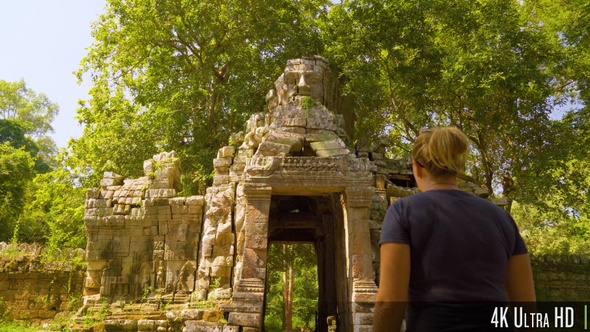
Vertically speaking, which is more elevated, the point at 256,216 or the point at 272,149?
the point at 272,149

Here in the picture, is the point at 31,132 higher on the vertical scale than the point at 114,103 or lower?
higher

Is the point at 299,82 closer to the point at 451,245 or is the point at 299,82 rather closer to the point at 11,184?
the point at 451,245

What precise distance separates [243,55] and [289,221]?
7506 mm

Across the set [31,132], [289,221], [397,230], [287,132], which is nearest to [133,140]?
[289,221]

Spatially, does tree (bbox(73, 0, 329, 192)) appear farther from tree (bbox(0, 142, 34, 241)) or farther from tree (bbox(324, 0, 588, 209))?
tree (bbox(0, 142, 34, 241))

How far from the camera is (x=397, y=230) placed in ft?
7.48

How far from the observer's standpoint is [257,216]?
368 inches

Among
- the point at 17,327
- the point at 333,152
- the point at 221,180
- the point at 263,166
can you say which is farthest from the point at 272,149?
the point at 17,327

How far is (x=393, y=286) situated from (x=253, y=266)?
7.07 meters

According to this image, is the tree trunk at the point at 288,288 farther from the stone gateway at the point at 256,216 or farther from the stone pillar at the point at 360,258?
the stone pillar at the point at 360,258

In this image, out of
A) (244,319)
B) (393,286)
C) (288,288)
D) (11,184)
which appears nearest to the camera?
(393,286)

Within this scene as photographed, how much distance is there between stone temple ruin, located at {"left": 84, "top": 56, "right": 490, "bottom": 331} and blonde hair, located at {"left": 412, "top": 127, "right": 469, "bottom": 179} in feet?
22.1

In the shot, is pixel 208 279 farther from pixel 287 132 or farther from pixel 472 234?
pixel 472 234

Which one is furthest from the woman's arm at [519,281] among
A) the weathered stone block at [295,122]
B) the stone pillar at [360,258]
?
the weathered stone block at [295,122]
